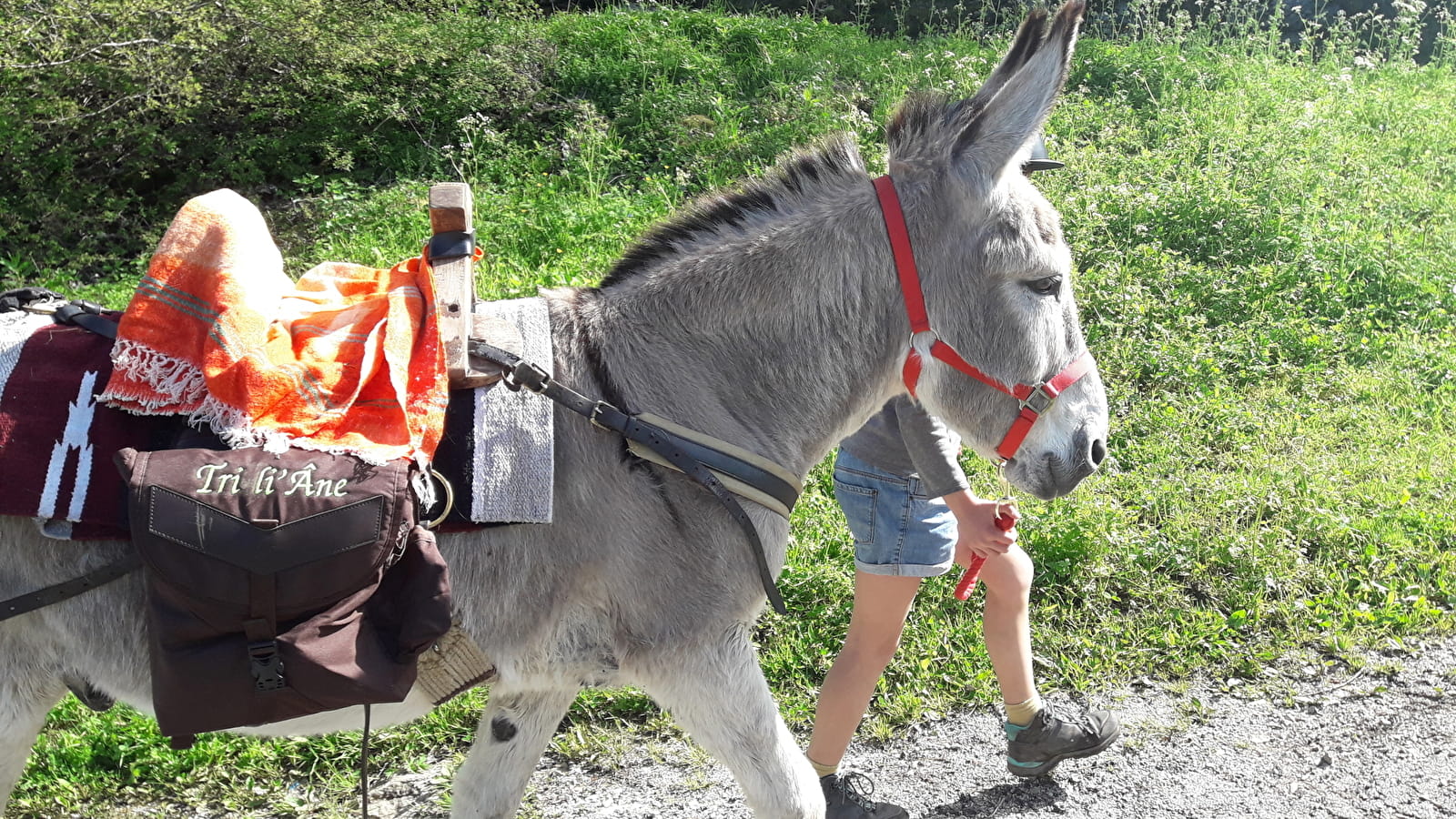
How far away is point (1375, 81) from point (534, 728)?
981cm

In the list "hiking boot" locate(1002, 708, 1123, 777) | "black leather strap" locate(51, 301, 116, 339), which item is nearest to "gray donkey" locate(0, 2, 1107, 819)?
"black leather strap" locate(51, 301, 116, 339)

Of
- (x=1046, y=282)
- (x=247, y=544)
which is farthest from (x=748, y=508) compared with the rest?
(x=247, y=544)

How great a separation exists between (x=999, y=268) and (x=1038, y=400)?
31 centimetres

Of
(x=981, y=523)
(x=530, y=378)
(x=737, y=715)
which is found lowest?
(x=737, y=715)

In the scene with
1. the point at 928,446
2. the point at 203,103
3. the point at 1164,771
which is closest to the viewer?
the point at 928,446

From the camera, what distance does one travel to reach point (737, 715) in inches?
89.2

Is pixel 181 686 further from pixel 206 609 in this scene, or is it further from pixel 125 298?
pixel 125 298

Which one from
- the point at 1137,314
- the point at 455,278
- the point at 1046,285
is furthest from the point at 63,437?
the point at 1137,314

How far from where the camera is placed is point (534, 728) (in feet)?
8.55

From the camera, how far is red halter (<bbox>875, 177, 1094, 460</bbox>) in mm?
2291

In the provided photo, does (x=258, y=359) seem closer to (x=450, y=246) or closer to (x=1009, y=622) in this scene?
(x=450, y=246)

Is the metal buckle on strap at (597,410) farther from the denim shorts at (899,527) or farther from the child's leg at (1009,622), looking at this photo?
the child's leg at (1009,622)

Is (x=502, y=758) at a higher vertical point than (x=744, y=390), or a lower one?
lower

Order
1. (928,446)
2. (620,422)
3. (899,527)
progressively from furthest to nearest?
(899,527) → (928,446) → (620,422)
